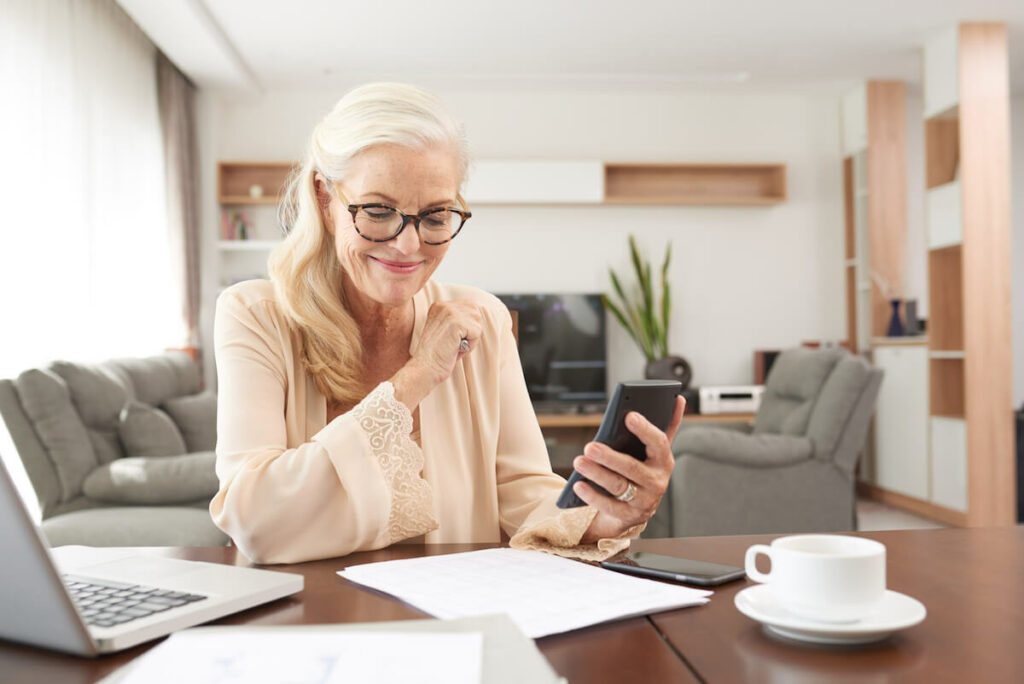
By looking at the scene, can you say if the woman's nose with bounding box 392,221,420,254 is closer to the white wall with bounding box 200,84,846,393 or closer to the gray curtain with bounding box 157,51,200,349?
the gray curtain with bounding box 157,51,200,349

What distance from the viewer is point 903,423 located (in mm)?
5367

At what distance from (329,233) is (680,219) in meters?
5.14

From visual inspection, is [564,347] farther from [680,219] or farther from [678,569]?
[678,569]

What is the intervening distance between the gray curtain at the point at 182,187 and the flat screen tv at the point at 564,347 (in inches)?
80.6

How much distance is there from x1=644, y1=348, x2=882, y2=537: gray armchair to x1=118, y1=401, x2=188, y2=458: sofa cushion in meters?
2.04

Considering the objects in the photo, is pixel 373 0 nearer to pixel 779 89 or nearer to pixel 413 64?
pixel 413 64

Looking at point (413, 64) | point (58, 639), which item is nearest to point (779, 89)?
point (413, 64)

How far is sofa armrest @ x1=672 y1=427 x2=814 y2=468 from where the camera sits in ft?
12.1

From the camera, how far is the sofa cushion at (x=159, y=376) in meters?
3.72

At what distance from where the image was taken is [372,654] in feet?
1.68

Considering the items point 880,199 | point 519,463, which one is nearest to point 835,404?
point 880,199

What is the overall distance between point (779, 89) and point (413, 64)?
2.62 m

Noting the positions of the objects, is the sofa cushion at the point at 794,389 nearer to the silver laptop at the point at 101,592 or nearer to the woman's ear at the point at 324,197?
the woman's ear at the point at 324,197

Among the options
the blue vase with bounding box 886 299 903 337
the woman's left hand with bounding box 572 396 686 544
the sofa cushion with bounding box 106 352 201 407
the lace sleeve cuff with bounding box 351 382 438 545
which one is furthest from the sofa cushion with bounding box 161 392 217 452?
the blue vase with bounding box 886 299 903 337
